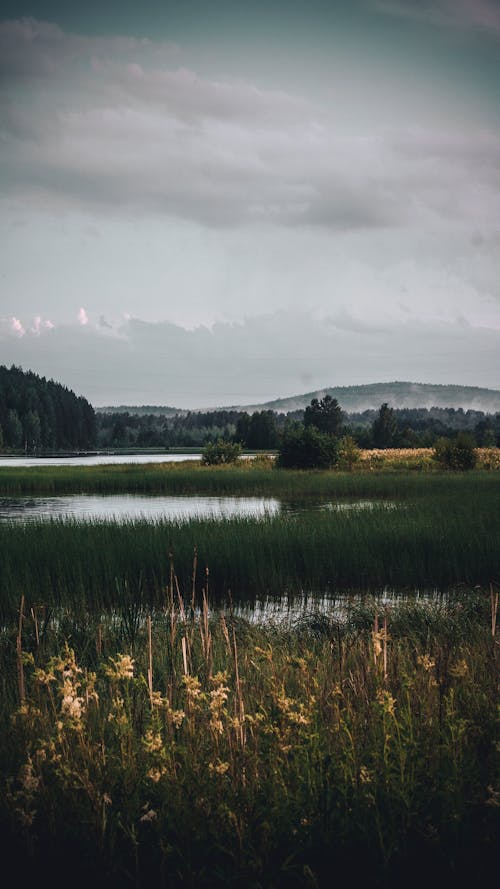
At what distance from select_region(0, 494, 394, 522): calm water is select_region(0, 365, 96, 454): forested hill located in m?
→ 115

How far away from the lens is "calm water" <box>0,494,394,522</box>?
94.6 ft

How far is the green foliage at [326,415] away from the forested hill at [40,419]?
220 feet

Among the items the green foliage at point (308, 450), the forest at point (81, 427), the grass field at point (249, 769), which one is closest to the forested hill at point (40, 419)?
the forest at point (81, 427)

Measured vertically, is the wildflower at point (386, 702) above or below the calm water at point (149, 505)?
above

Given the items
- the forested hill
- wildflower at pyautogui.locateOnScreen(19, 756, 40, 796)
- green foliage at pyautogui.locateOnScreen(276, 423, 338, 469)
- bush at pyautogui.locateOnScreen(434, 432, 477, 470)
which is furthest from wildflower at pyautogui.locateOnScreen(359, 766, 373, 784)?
the forested hill

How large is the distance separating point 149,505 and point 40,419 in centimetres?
14636

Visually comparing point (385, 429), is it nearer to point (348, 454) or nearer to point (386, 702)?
point (348, 454)

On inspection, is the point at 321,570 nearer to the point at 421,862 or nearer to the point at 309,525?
the point at 309,525

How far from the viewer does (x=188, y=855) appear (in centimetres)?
368

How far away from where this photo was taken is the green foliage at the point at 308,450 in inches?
2184

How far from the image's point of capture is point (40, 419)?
173375 mm

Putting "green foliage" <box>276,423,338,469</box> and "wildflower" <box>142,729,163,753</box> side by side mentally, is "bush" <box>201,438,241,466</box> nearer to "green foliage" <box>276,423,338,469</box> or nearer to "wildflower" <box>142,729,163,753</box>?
"green foliage" <box>276,423,338,469</box>

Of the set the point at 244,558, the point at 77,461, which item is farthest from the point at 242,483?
the point at 77,461

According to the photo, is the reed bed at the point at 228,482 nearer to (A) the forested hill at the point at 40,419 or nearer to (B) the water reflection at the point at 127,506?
(B) the water reflection at the point at 127,506
